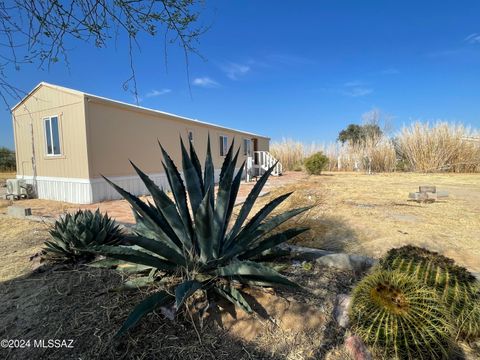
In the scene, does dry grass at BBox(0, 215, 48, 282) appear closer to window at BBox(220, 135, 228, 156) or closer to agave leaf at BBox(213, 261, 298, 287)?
agave leaf at BBox(213, 261, 298, 287)

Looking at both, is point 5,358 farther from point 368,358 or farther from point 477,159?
point 477,159

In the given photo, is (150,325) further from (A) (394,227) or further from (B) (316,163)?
(B) (316,163)

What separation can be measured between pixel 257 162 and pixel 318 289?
54.0 ft

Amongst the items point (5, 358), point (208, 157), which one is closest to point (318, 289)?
point (208, 157)

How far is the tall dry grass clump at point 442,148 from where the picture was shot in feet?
42.9

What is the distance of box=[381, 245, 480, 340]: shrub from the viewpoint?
1489mm

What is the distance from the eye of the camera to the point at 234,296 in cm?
160

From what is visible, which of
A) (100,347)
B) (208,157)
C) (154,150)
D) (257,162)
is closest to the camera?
(100,347)

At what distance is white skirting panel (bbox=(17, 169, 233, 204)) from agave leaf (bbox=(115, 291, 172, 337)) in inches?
293

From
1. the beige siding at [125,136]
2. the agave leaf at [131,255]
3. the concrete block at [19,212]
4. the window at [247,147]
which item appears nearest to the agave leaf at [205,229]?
the agave leaf at [131,255]

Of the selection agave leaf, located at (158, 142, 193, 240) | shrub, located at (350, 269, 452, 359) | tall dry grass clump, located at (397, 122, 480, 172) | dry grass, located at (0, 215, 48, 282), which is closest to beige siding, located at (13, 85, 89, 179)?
dry grass, located at (0, 215, 48, 282)

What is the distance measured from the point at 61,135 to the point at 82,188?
6.50ft

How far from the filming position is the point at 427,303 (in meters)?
1.37

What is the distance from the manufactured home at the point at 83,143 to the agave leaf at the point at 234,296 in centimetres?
747
